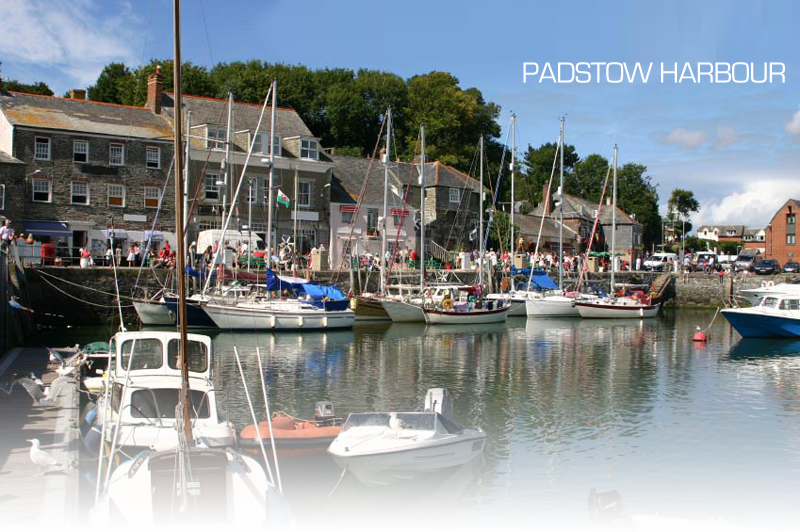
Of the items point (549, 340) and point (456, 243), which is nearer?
point (549, 340)

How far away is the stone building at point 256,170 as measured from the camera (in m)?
57.6

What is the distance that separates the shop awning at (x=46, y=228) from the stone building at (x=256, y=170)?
336 inches

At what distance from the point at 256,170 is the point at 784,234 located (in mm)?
80969

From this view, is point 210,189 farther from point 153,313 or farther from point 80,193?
point 153,313

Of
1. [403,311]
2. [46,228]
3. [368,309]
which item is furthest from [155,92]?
[403,311]

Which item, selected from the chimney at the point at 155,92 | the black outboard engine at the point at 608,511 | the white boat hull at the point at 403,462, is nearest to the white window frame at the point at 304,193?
the chimney at the point at 155,92

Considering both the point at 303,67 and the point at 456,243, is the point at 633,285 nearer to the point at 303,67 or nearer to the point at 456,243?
the point at 456,243

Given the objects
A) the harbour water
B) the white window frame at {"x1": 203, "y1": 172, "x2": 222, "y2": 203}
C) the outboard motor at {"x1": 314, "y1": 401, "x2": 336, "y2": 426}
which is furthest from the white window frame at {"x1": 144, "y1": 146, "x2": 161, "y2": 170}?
the outboard motor at {"x1": 314, "y1": 401, "x2": 336, "y2": 426}

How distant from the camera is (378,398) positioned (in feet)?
83.5

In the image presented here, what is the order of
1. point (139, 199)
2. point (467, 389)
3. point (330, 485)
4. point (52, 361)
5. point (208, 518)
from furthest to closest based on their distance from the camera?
point (139, 199) → point (467, 389) → point (52, 361) → point (330, 485) → point (208, 518)

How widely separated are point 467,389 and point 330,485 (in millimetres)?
11666

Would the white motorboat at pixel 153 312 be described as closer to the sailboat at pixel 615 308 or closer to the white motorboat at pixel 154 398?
the white motorboat at pixel 154 398

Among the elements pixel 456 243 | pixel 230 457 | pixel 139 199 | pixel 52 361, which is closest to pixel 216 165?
pixel 139 199

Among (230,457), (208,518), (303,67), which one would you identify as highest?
(303,67)
